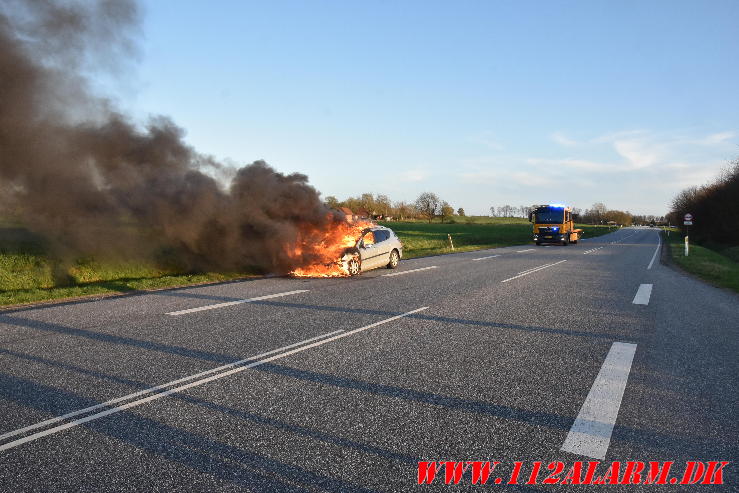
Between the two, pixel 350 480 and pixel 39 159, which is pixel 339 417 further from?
pixel 39 159

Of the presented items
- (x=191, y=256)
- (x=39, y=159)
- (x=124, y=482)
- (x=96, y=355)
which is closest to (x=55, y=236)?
(x=39, y=159)

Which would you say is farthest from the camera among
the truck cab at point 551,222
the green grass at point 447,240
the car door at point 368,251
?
the truck cab at point 551,222

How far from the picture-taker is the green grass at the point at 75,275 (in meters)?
11.5

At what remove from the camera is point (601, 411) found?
155 inches

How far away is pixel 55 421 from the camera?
12.3ft

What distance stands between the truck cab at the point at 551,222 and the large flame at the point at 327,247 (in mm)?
21618

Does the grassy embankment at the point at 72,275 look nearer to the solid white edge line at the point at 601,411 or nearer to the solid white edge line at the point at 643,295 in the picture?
the solid white edge line at the point at 601,411

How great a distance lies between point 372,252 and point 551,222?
21.6 meters

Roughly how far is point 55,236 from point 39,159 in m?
2.48

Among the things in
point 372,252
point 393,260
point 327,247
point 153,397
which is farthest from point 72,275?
point 153,397

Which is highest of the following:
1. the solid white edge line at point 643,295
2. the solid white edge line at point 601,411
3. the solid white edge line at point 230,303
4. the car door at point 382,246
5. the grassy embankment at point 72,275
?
the car door at point 382,246

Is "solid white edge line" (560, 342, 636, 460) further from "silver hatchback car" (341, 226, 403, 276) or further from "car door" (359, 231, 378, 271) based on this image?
"car door" (359, 231, 378, 271)

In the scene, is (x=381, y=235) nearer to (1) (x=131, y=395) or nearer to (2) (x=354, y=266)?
(2) (x=354, y=266)

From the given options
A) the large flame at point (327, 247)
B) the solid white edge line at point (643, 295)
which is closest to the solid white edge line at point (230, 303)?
the large flame at point (327, 247)
